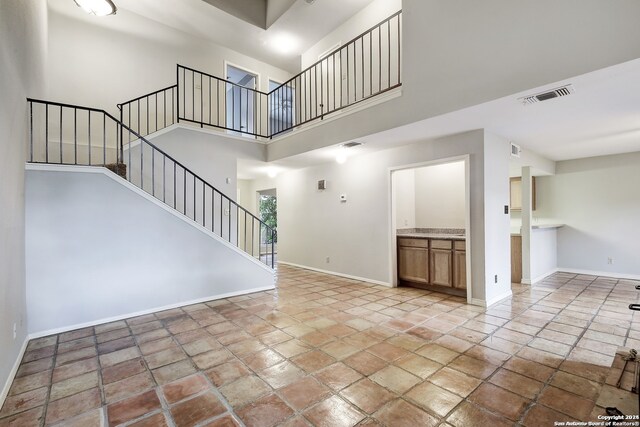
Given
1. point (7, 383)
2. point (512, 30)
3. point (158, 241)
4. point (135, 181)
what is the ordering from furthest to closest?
1. point (135, 181)
2. point (158, 241)
3. point (512, 30)
4. point (7, 383)

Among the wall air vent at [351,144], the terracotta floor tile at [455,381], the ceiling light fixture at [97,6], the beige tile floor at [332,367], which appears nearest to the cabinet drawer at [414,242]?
the beige tile floor at [332,367]

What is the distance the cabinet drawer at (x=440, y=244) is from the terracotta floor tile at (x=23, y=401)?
4.84 m

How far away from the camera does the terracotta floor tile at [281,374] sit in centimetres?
224

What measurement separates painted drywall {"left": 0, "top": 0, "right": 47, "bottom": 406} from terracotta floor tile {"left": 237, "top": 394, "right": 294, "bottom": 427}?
1754mm

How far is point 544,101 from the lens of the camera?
116 inches

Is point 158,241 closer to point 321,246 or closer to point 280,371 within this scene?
point 280,371

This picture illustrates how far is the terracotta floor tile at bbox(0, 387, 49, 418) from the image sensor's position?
6.42ft

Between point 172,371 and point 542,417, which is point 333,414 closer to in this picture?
point 542,417

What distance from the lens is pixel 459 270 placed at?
447 centimetres

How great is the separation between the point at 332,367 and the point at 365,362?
308mm

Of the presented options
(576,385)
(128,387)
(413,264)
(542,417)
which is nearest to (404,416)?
(542,417)

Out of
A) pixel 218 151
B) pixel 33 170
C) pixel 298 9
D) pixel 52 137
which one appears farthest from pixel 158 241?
pixel 298 9

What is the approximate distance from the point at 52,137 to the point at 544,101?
7.14m

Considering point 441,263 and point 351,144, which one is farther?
point 351,144
